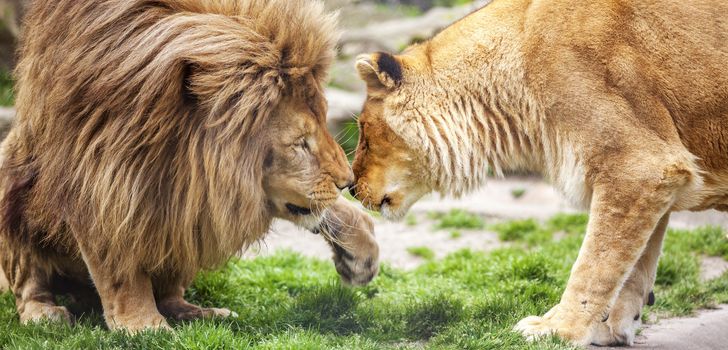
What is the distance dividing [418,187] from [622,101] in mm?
1255

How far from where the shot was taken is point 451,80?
528 centimetres

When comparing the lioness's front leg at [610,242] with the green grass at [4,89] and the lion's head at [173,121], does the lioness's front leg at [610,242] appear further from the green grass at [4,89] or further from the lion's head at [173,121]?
the green grass at [4,89]

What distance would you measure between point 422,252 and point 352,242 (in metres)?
3.00

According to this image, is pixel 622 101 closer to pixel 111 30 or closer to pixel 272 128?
pixel 272 128

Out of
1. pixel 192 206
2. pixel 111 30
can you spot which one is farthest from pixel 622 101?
pixel 111 30

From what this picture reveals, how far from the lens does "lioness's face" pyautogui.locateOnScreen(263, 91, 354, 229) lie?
15.0ft

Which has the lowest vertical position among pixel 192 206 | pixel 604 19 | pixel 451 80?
pixel 192 206

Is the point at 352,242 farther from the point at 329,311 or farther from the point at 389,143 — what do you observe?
the point at 389,143

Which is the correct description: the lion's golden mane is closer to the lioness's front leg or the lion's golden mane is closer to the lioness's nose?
the lioness's nose

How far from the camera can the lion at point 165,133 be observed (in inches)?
170

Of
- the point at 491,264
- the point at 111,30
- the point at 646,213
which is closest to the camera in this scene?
the point at 111,30

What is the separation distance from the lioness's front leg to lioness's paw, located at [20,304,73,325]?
246 centimetres

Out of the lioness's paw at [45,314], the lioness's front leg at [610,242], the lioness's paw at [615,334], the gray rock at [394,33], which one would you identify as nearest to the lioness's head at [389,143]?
the lioness's front leg at [610,242]

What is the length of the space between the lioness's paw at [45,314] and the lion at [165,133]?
42 cm
